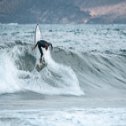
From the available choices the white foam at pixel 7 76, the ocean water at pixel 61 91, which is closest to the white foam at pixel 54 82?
the ocean water at pixel 61 91

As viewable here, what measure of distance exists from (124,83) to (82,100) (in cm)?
477

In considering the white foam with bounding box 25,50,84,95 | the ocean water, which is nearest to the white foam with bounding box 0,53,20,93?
the ocean water

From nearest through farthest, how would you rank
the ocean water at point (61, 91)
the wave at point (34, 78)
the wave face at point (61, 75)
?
the ocean water at point (61, 91), the wave at point (34, 78), the wave face at point (61, 75)

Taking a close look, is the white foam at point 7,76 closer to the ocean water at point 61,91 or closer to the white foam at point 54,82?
the ocean water at point 61,91

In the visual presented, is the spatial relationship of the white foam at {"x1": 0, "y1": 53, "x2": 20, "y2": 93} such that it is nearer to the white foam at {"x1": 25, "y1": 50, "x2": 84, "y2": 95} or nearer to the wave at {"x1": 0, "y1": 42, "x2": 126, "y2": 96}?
the wave at {"x1": 0, "y1": 42, "x2": 126, "y2": 96}

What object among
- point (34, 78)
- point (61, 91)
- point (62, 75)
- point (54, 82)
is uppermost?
point (62, 75)

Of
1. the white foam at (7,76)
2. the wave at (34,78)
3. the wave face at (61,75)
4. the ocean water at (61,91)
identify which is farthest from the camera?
the wave face at (61,75)

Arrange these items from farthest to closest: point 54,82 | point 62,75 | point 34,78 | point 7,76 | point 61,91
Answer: point 62,75 → point 34,78 → point 54,82 → point 7,76 → point 61,91

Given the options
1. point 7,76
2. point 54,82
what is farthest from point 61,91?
point 7,76

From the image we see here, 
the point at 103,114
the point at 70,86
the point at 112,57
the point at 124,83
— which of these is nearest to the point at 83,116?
the point at 103,114

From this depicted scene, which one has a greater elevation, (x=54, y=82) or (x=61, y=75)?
(x=61, y=75)

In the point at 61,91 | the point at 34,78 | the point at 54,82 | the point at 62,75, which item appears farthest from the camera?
the point at 62,75

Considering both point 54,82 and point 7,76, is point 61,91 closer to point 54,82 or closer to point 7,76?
point 54,82

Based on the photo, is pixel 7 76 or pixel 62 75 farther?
pixel 62 75
